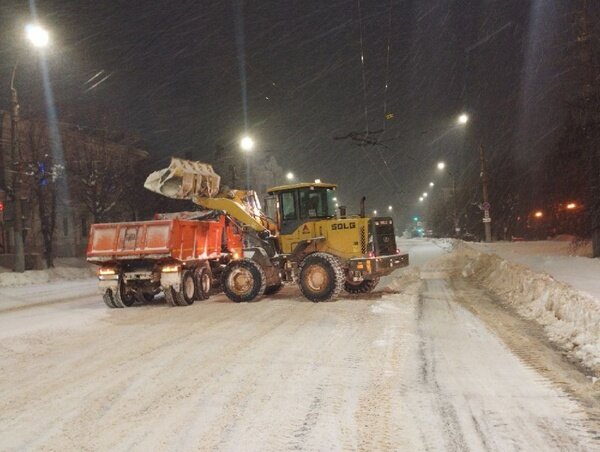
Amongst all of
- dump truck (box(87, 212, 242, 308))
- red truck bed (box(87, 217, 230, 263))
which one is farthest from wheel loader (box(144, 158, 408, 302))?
red truck bed (box(87, 217, 230, 263))

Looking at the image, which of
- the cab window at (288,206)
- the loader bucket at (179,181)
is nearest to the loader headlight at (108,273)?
the loader bucket at (179,181)

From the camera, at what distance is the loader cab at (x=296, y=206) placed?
571 inches

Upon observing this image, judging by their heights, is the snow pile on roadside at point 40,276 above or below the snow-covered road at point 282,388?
above

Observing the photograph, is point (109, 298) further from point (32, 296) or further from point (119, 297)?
point (32, 296)

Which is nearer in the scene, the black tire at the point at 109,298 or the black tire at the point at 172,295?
the black tire at the point at 172,295

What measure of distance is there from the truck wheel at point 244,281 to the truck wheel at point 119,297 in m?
2.48

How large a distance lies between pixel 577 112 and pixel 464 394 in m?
16.7

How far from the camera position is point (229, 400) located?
18.1 ft

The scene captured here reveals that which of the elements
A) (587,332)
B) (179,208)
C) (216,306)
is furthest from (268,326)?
(179,208)

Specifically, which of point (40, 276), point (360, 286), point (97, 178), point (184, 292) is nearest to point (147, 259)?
point (184, 292)

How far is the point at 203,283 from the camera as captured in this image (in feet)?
47.6

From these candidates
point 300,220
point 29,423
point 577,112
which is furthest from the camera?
point 577,112

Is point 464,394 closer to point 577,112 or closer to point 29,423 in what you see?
point 29,423

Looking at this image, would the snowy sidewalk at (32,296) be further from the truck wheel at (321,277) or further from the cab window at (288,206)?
the truck wheel at (321,277)
